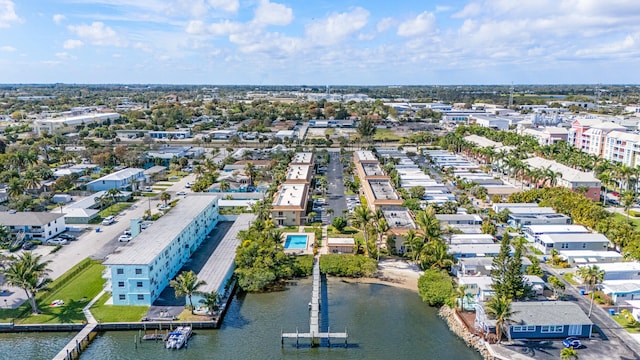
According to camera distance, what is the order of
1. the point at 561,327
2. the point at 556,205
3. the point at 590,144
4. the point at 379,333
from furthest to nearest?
the point at 590,144 < the point at 556,205 < the point at 379,333 < the point at 561,327

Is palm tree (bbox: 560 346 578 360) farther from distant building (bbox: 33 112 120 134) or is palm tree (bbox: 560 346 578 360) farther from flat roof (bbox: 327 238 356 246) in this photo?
distant building (bbox: 33 112 120 134)

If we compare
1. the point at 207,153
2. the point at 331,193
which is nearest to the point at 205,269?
the point at 331,193

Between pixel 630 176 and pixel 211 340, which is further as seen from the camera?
pixel 630 176

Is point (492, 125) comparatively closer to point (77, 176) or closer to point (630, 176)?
point (630, 176)

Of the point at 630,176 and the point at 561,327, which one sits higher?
the point at 630,176

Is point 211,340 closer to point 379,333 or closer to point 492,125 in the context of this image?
point 379,333

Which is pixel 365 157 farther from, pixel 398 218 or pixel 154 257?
pixel 154 257

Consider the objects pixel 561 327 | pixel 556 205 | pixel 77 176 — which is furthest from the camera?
pixel 77 176

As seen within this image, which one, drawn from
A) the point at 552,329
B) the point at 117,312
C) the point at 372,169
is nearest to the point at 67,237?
the point at 117,312
